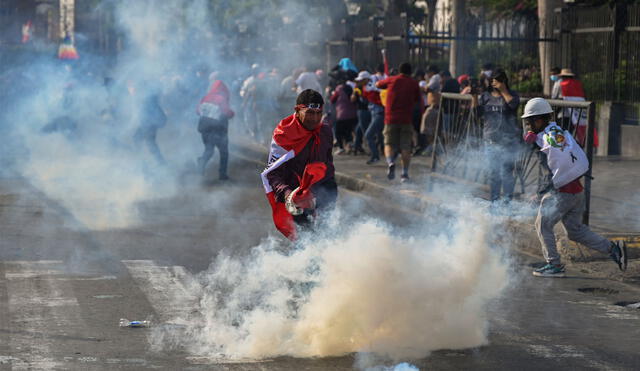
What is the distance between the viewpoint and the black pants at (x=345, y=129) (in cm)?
2059

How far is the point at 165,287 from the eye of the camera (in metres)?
8.38

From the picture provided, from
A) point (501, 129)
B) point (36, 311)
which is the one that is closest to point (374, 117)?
point (501, 129)

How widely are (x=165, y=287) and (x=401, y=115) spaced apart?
→ 8.06m

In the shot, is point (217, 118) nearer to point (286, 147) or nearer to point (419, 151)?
point (419, 151)

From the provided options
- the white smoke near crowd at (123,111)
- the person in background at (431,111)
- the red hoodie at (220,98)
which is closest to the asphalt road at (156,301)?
the white smoke near crowd at (123,111)

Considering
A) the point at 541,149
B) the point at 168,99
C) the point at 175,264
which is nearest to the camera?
the point at 541,149

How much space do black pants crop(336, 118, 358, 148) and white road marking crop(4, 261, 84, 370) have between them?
11.6 meters

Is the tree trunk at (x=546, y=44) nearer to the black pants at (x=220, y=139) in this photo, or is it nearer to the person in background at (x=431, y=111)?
the person in background at (x=431, y=111)

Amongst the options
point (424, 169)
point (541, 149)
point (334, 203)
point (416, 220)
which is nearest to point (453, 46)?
point (424, 169)

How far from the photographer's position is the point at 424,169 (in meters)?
17.4

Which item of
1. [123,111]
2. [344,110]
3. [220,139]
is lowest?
[220,139]

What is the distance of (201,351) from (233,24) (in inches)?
962

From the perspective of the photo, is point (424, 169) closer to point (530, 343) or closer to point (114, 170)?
point (114, 170)

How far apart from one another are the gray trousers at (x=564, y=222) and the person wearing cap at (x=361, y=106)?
10.2 metres
